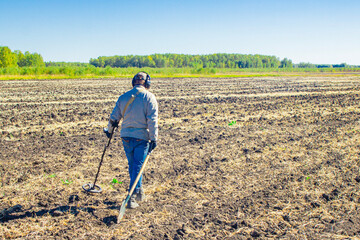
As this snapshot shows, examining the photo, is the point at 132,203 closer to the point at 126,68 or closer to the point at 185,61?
the point at 126,68

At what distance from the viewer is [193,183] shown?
579 centimetres

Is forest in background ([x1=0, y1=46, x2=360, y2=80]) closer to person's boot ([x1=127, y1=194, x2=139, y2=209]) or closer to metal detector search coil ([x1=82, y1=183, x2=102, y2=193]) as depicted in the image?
metal detector search coil ([x1=82, y1=183, x2=102, y2=193])

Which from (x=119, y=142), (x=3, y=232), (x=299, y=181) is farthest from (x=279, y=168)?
(x=3, y=232)

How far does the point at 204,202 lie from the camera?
16.3 ft

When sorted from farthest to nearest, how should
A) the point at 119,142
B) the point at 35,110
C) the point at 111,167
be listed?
the point at 35,110
the point at 119,142
the point at 111,167

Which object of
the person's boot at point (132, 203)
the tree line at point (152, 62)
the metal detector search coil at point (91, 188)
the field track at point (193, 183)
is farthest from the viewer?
the tree line at point (152, 62)

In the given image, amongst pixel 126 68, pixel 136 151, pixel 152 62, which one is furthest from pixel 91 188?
pixel 152 62

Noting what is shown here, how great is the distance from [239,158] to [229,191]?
210cm

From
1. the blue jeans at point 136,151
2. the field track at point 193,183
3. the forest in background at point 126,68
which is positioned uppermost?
the forest in background at point 126,68

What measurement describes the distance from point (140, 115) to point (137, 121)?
12cm

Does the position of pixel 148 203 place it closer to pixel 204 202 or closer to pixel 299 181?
pixel 204 202

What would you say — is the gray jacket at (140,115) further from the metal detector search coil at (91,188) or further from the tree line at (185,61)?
the tree line at (185,61)

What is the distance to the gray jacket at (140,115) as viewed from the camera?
4277 mm

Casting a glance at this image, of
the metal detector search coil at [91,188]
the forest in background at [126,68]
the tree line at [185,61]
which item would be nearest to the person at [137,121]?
the metal detector search coil at [91,188]
